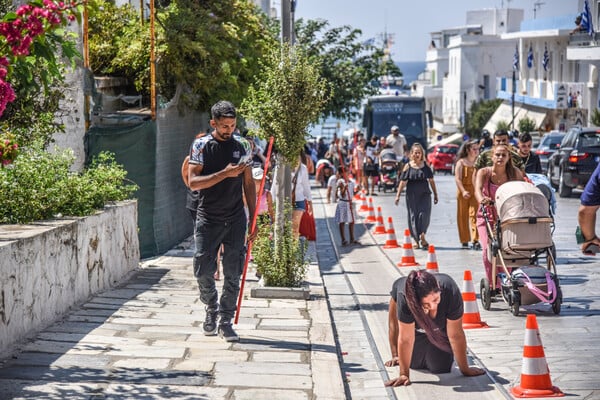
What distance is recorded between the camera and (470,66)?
3669 inches

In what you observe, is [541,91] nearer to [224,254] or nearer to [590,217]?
[224,254]

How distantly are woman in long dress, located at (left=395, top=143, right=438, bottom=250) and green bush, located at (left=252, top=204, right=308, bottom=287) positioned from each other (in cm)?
579

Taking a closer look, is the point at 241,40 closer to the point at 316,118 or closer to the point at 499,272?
the point at 316,118

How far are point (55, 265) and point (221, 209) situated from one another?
5.69 feet

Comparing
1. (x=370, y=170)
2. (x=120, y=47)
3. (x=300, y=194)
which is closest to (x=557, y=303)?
(x=300, y=194)

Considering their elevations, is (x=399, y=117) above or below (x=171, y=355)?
above

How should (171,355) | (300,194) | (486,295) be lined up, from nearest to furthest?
(171,355) < (486,295) < (300,194)

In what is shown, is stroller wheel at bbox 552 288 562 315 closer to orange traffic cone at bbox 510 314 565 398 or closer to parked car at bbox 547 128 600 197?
orange traffic cone at bbox 510 314 565 398

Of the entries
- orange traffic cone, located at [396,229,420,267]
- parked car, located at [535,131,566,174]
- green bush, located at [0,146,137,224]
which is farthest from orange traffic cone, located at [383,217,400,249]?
parked car, located at [535,131,566,174]

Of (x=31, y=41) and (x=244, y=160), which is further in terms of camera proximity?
(x=244, y=160)

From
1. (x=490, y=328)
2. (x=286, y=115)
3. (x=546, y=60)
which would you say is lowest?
(x=490, y=328)

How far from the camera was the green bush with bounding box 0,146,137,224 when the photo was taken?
10.0 m

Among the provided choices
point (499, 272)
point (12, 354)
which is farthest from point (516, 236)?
point (12, 354)

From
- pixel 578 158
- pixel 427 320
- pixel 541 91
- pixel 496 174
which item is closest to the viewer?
pixel 427 320
